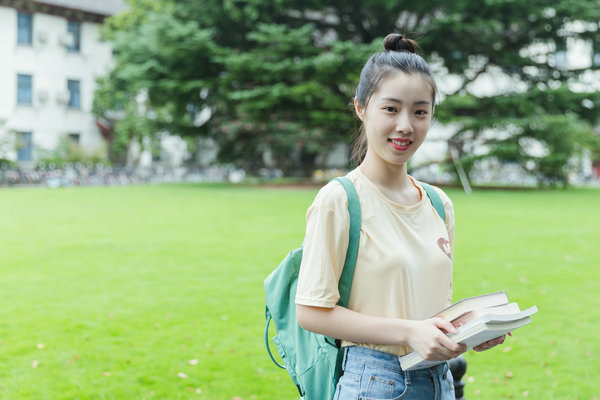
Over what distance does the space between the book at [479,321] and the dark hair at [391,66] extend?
65 cm

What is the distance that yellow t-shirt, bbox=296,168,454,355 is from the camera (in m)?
1.78

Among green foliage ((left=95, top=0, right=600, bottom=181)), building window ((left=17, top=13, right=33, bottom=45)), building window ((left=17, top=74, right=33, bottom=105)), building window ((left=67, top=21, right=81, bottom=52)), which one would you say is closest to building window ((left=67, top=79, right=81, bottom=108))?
building window ((left=67, top=21, right=81, bottom=52))

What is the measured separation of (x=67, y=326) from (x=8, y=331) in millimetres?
520

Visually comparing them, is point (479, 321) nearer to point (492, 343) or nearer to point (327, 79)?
point (492, 343)

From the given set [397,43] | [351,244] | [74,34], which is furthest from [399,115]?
[74,34]

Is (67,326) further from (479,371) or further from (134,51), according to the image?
(134,51)

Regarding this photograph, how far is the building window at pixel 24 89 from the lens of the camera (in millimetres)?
38156

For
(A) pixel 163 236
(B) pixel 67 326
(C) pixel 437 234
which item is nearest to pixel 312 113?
(A) pixel 163 236

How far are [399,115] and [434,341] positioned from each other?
2.18ft

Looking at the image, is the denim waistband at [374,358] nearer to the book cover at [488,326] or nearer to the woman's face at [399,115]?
the book cover at [488,326]

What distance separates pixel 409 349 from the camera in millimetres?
1847

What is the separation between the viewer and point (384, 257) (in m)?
1.81

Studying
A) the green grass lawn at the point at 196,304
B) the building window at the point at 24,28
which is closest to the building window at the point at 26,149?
the building window at the point at 24,28

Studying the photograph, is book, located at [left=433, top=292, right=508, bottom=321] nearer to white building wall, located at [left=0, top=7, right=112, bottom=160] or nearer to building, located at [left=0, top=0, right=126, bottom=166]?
building, located at [left=0, top=0, right=126, bottom=166]
